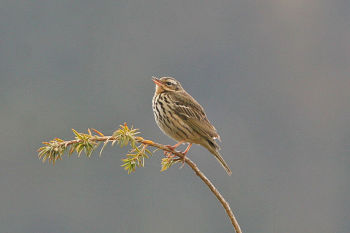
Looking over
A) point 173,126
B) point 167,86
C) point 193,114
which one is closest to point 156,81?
point 167,86

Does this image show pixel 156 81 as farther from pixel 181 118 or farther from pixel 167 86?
pixel 181 118

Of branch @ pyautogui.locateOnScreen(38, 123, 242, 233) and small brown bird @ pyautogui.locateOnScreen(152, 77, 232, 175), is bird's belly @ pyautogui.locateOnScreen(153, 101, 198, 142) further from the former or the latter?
branch @ pyautogui.locateOnScreen(38, 123, 242, 233)

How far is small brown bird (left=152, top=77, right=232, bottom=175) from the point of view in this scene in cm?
692

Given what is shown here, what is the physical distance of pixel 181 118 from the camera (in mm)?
7371

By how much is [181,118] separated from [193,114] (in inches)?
10.0

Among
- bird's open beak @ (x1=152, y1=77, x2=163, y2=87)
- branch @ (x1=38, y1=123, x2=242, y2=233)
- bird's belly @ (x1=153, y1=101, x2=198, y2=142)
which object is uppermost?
bird's open beak @ (x1=152, y1=77, x2=163, y2=87)

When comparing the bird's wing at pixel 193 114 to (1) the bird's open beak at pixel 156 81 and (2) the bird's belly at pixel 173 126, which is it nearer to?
(2) the bird's belly at pixel 173 126

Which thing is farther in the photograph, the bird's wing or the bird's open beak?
the bird's open beak

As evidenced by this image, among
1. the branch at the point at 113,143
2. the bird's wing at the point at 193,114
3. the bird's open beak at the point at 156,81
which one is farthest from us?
the bird's open beak at the point at 156,81

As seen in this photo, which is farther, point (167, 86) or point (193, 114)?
point (167, 86)

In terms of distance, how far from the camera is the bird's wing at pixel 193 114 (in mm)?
7129

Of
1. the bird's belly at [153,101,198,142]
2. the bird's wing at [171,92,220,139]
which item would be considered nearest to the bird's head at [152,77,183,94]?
the bird's wing at [171,92,220,139]

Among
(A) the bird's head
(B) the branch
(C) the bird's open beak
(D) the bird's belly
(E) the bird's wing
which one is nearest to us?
(B) the branch

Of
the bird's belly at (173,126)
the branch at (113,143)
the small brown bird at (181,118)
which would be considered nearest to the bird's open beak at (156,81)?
the small brown bird at (181,118)
